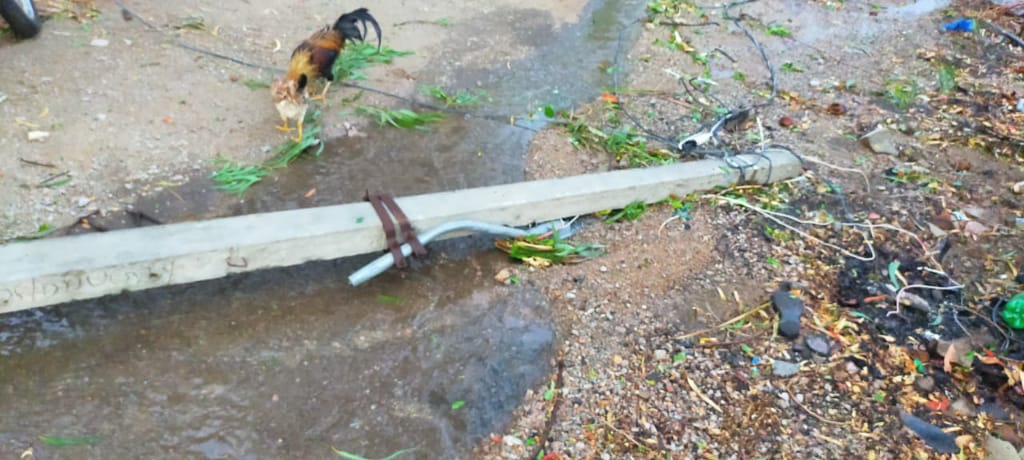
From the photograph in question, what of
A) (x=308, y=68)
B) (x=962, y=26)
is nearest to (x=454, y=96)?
(x=308, y=68)

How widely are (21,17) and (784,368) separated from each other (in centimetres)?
531

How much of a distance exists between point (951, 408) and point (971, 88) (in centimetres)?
399

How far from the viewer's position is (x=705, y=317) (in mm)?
3232

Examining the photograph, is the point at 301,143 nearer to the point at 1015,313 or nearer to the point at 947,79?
the point at 1015,313

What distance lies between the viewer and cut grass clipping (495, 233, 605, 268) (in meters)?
3.50

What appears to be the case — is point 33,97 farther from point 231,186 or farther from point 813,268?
point 813,268

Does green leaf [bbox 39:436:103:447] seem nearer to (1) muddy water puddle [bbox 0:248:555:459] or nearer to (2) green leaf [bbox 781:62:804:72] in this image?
(1) muddy water puddle [bbox 0:248:555:459]

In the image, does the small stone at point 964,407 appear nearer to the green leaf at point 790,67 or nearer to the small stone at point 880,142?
the small stone at point 880,142

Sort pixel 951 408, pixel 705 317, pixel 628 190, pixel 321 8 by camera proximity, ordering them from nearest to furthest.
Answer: pixel 951 408
pixel 705 317
pixel 628 190
pixel 321 8

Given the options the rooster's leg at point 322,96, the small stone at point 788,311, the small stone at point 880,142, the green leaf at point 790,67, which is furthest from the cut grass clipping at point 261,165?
the green leaf at point 790,67

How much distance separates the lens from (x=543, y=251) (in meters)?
3.52

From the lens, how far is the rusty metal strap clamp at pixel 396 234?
3.20m

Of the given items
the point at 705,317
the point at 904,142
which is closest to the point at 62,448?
the point at 705,317

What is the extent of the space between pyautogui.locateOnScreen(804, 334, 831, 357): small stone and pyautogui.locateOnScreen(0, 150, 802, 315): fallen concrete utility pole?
3.92 ft
